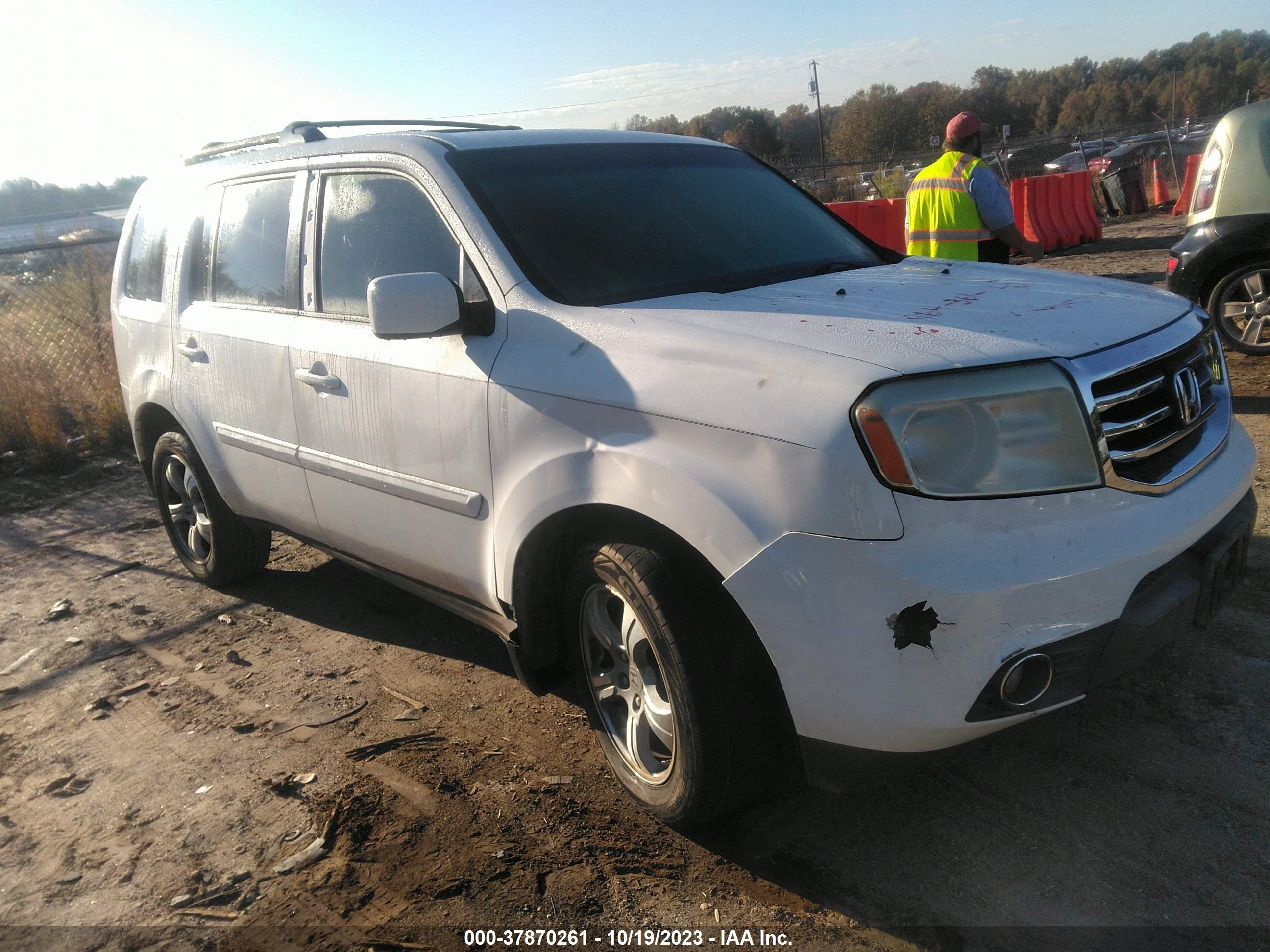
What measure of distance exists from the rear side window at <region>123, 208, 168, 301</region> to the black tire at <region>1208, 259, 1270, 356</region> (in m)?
6.49

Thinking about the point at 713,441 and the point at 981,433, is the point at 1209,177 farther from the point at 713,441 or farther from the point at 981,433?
the point at 713,441

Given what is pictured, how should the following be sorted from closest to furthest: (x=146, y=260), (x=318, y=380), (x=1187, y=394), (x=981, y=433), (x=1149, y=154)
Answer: (x=981, y=433) → (x=1187, y=394) → (x=318, y=380) → (x=146, y=260) → (x=1149, y=154)

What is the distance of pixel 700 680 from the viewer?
2408 millimetres

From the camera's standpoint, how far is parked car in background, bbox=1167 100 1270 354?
6.48 meters

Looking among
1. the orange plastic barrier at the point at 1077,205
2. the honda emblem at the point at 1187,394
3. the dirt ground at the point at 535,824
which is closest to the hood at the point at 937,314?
the honda emblem at the point at 1187,394

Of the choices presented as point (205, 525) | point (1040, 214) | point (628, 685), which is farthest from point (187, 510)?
point (1040, 214)

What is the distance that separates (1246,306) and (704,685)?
6069mm

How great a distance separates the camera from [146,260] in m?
4.84

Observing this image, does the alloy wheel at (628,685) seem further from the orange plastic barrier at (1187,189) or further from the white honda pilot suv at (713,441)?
the orange plastic barrier at (1187,189)

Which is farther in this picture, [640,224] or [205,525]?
[205,525]

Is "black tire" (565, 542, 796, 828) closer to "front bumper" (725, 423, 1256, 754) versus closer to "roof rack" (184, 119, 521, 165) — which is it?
"front bumper" (725, 423, 1256, 754)

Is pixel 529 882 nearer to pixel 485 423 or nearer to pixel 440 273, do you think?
pixel 485 423

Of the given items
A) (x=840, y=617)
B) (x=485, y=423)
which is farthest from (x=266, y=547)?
(x=840, y=617)

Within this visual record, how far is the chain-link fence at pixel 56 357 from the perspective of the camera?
841cm
